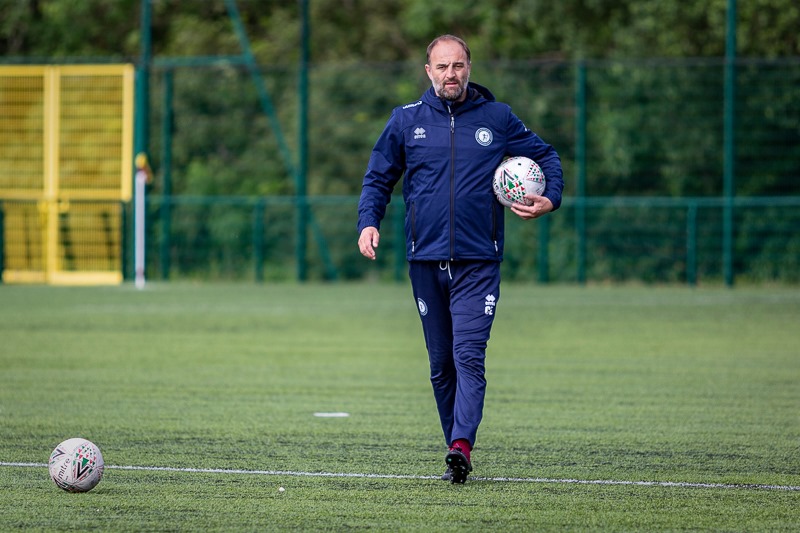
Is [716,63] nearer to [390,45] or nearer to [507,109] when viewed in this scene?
[390,45]

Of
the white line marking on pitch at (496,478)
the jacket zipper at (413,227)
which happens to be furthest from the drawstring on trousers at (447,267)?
the white line marking on pitch at (496,478)

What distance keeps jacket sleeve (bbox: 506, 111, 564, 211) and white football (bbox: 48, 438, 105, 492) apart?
8.09 feet

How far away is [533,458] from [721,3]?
24282mm

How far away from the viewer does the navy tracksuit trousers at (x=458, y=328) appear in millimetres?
6953

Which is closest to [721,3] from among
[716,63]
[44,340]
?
[716,63]

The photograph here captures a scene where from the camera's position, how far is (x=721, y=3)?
30453 millimetres

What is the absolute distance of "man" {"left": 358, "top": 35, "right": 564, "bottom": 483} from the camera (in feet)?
22.9

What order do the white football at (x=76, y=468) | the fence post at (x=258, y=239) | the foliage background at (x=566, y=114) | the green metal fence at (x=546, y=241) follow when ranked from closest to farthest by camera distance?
1. the white football at (x=76, y=468)
2. the green metal fence at (x=546, y=241)
3. the foliage background at (x=566, y=114)
4. the fence post at (x=258, y=239)

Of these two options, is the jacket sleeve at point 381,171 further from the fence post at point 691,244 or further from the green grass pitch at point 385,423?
the fence post at point 691,244

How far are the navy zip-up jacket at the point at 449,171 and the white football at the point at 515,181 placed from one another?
0.07 metres

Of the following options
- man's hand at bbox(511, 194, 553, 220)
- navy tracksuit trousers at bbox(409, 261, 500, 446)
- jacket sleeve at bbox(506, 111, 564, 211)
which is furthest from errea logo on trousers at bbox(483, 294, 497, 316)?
jacket sleeve at bbox(506, 111, 564, 211)

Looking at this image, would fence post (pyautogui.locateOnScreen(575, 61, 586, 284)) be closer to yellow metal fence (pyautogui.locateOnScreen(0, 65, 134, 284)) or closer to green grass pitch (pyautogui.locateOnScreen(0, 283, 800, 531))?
green grass pitch (pyautogui.locateOnScreen(0, 283, 800, 531))

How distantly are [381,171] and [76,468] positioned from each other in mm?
2028

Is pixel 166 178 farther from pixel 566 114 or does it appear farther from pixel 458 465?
pixel 458 465
